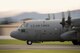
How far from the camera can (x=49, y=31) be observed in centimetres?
4872

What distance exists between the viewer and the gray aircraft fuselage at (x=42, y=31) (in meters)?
48.4

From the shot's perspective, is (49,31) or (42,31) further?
(42,31)

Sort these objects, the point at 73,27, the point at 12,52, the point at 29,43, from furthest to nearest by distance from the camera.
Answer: the point at 29,43 → the point at 73,27 → the point at 12,52

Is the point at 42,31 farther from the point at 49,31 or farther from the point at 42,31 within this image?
the point at 49,31

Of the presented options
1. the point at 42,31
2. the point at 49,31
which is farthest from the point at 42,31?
the point at 49,31

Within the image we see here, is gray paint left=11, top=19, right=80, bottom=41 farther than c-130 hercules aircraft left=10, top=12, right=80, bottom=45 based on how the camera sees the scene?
Yes

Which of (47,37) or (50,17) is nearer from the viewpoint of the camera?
(47,37)

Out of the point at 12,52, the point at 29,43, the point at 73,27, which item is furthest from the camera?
the point at 29,43

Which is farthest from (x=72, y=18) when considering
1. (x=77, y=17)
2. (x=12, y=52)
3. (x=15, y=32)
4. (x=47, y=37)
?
(x=12, y=52)

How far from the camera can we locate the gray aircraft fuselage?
4844cm

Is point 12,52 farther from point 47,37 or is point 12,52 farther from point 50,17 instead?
point 50,17

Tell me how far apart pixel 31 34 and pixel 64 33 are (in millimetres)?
4578

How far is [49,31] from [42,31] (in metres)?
0.94

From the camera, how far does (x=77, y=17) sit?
166 ft
